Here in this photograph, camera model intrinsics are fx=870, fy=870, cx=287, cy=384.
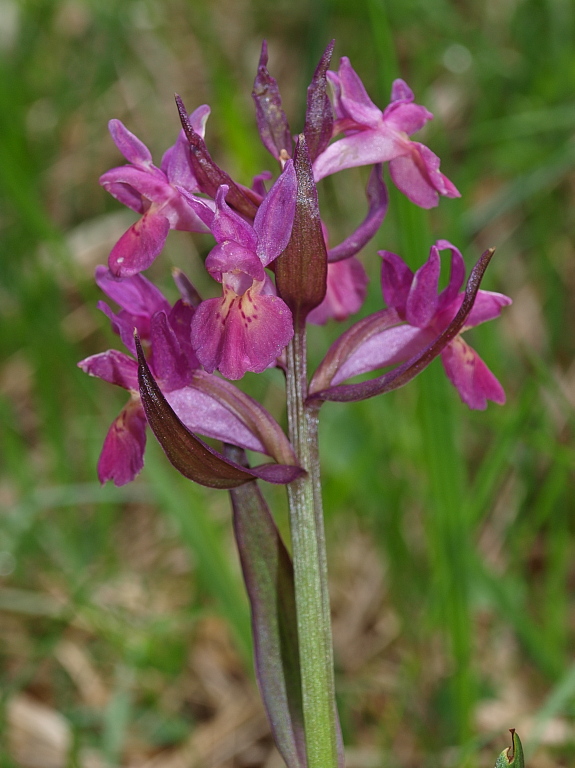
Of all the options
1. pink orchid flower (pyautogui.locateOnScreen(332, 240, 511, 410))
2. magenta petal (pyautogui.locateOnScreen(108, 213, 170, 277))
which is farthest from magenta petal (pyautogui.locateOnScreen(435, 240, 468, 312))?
magenta petal (pyautogui.locateOnScreen(108, 213, 170, 277))

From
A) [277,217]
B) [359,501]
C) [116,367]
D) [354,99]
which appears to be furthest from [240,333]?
[359,501]

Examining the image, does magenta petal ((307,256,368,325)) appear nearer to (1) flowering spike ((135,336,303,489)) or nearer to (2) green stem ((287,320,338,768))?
(2) green stem ((287,320,338,768))

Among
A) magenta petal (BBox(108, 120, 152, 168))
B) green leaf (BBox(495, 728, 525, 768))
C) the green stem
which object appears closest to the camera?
green leaf (BBox(495, 728, 525, 768))

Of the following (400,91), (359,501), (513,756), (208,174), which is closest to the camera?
(513,756)

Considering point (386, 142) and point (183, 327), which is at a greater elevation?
point (386, 142)

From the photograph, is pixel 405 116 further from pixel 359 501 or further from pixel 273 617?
pixel 359 501
